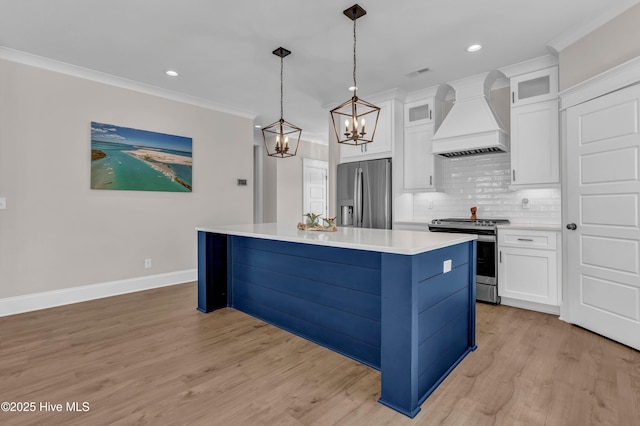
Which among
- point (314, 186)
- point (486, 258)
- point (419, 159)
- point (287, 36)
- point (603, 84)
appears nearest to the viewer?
point (603, 84)

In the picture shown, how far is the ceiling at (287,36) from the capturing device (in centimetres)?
260

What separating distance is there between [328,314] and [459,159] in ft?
10.0

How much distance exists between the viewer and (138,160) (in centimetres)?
418

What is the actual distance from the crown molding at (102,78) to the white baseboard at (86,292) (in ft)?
7.88

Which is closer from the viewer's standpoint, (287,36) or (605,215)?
(605,215)

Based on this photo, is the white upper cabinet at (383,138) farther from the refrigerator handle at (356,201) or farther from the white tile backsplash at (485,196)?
the white tile backsplash at (485,196)

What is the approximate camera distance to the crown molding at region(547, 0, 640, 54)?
8.39ft

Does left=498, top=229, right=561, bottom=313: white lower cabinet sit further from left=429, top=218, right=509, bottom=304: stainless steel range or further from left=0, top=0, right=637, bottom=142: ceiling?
left=0, top=0, right=637, bottom=142: ceiling

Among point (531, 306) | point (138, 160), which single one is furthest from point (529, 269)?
point (138, 160)

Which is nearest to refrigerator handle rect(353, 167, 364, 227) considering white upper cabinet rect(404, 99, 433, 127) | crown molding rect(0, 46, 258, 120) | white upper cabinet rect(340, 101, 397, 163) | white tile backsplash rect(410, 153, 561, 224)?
white upper cabinet rect(340, 101, 397, 163)

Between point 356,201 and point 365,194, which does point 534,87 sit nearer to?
point 365,194

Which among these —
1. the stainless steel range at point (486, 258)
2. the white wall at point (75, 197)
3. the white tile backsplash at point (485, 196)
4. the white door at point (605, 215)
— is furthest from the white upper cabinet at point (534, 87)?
the white wall at point (75, 197)

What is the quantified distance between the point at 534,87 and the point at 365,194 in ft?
7.57

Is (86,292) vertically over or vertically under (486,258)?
under
